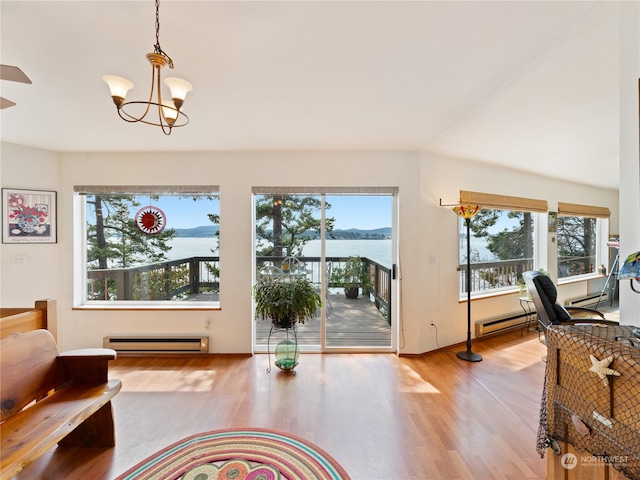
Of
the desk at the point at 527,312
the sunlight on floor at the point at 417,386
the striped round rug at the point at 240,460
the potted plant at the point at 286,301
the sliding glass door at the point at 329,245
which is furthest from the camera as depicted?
the desk at the point at 527,312

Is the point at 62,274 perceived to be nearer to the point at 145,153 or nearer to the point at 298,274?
the point at 145,153

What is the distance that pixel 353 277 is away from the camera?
11.2 ft

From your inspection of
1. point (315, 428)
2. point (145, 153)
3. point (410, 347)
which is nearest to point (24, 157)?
point (145, 153)

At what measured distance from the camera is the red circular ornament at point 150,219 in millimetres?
3406

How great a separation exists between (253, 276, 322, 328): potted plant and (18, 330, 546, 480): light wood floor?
0.59 m

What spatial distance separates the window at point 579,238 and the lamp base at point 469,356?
312 centimetres

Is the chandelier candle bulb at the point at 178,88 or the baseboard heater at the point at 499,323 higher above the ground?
the chandelier candle bulb at the point at 178,88

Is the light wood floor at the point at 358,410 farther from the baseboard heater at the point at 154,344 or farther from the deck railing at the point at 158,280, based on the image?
the deck railing at the point at 158,280

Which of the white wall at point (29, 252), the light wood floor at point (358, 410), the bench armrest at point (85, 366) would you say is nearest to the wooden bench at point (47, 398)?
the bench armrest at point (85, 366)

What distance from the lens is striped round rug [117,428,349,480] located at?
1598 millimetres

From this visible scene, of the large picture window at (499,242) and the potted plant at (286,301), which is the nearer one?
the potted plant at (286,301)

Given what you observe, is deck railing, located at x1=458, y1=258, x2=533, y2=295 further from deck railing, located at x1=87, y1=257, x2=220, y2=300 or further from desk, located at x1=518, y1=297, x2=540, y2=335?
deck railing, located at x1=87, y1=257, x2=220, y2=300

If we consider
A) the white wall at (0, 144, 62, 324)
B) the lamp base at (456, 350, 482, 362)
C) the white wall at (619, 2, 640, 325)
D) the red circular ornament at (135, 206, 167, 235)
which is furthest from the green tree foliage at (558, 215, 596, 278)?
the white wall at (0, 144, 62, 324)

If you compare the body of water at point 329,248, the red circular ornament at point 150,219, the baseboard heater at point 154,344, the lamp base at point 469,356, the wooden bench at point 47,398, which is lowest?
the lamp base at point 469,356
